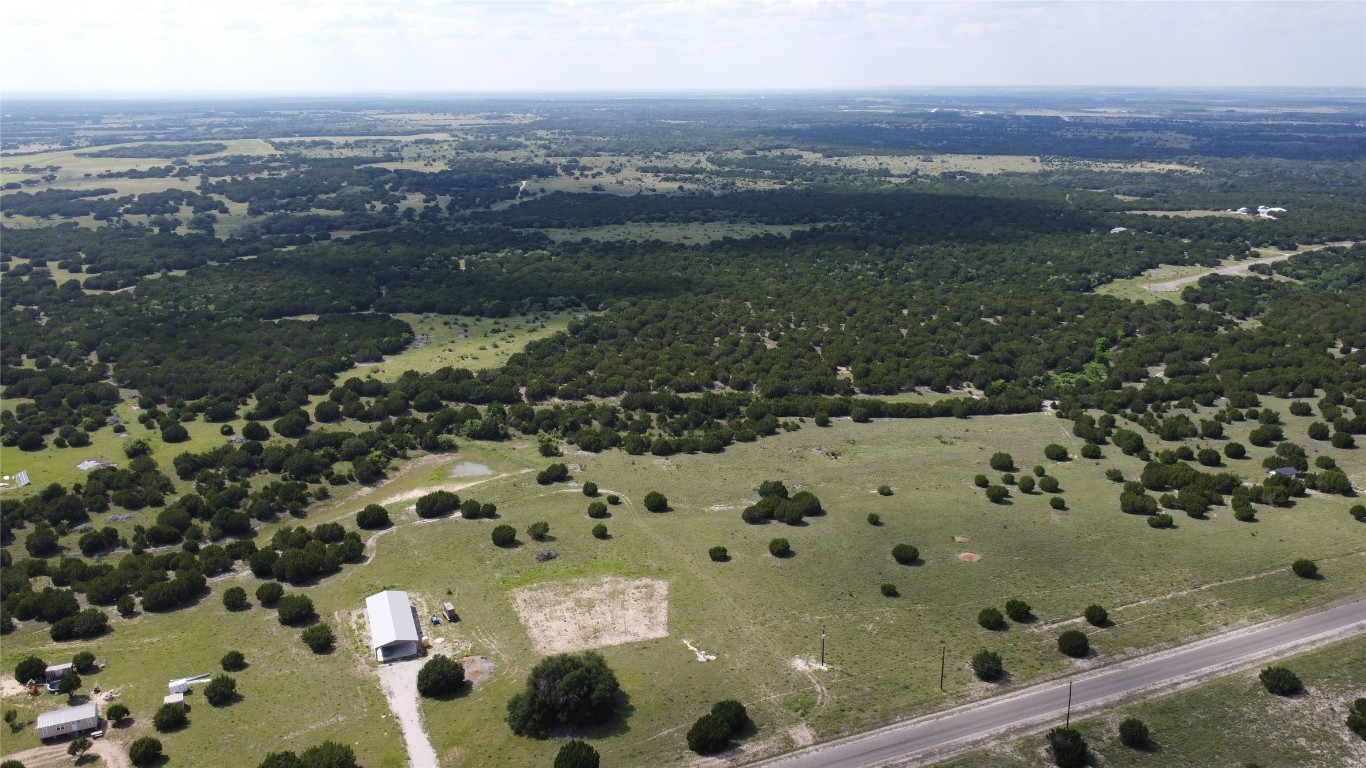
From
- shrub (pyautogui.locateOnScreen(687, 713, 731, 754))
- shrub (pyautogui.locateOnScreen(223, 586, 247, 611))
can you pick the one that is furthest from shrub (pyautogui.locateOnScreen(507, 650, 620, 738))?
shrub (pyautogui.locateOnScreen(223, 586, 247, 611))

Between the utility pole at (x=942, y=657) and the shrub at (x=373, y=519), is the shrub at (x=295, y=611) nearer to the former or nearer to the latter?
the shrub at (x=373, y=519)

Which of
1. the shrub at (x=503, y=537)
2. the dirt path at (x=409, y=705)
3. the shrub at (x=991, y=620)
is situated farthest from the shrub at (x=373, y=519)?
the shrub at (x=991, y=620)

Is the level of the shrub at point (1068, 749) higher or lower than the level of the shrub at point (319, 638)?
higher

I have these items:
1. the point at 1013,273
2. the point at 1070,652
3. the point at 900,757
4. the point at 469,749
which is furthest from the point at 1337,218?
the point at 469,749

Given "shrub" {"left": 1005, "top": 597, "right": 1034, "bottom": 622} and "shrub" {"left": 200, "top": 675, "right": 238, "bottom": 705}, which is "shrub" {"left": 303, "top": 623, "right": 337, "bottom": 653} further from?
A: "shrub" {"left": 1005, "top": 597, "right": 1034, "bottom": 622}

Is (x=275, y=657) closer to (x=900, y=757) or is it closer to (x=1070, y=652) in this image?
(x=900, y=757)

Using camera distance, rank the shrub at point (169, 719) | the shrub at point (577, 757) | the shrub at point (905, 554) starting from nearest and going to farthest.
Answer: the shrub at point (577, 757)
the shrub at point (169, 719)
the shrub at point (905, 554)
